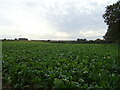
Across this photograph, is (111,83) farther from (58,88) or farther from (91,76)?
(58,88)

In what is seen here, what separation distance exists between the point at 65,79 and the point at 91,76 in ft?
3.14

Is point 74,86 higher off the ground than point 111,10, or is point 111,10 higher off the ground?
point 111,10

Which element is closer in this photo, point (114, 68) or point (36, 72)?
point (36, 72)

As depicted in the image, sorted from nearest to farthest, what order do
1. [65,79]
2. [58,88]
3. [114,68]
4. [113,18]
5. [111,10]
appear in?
1. [58,88]
2. [65,79]
3. [114,68]
4. [113,18]
5. [111,10]

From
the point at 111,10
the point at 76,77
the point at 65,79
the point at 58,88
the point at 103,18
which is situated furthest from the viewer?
the point at 103,18

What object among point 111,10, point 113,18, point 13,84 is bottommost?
point 13,84

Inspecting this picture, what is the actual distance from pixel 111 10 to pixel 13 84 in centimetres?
2894

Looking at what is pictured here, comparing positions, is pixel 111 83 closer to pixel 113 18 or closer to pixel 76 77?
pixel 76 77

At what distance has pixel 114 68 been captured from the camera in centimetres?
607

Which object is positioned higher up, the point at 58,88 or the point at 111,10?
the point at 111,10

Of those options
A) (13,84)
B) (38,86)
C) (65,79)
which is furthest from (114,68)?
(13,84)

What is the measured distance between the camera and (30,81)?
4.79 meters

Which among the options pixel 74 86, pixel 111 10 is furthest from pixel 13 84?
pixel 111 10

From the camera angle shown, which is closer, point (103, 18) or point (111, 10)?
point (111, 10)
